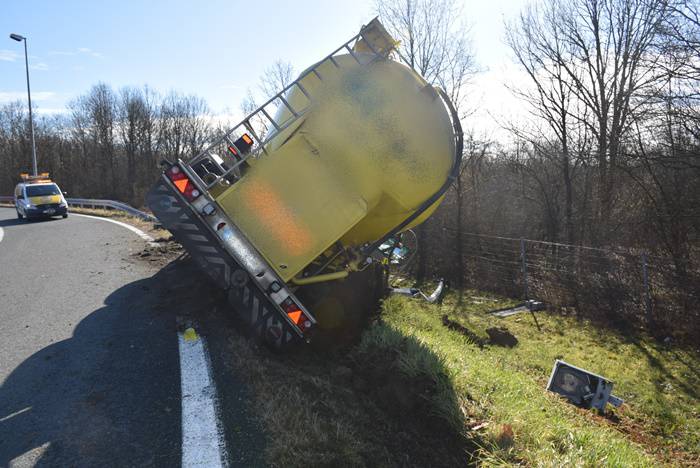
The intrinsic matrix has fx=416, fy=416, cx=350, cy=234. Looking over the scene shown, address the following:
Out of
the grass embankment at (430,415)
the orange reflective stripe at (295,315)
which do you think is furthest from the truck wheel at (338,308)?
the orange reflective stripe at (295,315)

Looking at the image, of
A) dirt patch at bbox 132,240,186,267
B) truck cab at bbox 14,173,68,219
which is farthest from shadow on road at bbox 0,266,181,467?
truck cab at bbox 14,173,68,219

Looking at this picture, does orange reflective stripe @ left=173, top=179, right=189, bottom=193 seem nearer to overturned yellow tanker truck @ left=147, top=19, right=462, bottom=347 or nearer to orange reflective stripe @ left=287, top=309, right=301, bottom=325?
overturned yellow tanker truck @ left=147, top=19, right=462, bottom=347

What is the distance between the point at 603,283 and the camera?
9.36 meters

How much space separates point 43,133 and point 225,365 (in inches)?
2084

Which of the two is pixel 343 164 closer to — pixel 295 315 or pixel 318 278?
pixel 318 278

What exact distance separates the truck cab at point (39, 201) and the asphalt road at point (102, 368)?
11915 mm

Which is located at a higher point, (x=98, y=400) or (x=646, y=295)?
(x=98, y=400)

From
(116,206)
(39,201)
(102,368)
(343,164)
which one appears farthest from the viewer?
(116,206)

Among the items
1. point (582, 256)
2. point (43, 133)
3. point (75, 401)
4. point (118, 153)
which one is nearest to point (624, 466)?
point (75, 401)

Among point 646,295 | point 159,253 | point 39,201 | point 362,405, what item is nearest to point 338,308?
point 362,405

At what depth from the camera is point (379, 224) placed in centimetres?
492

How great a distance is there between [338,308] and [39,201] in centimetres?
1742

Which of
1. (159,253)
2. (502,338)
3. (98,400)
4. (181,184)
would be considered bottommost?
(502,338)

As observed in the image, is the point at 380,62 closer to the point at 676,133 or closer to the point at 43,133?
the point at 676,133
